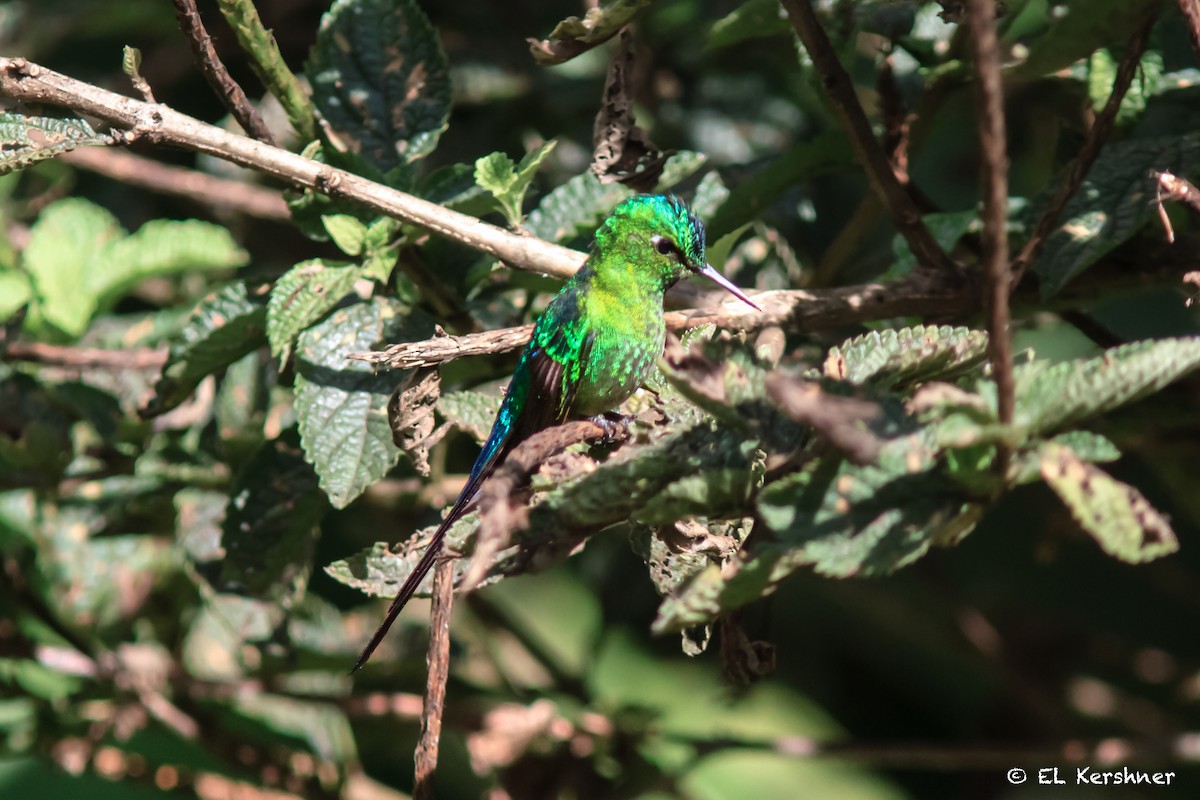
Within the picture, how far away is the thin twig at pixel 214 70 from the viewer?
1.75m

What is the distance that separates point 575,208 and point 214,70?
714 millimetres

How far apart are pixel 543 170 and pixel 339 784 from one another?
1670 millimetres

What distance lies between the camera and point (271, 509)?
2.22 metres

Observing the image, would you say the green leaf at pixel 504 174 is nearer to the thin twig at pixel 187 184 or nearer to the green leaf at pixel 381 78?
the green leaf at pixel 381 78

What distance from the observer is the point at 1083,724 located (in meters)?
3.60

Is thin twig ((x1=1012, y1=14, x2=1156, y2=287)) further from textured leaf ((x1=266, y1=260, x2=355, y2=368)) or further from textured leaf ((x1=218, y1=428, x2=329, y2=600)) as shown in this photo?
textured leaf ((x1=218, y1=428, x2=329, y2=600))

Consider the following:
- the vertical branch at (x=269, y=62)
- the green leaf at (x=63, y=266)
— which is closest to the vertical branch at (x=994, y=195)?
the vertical branch at (x=269, y=62)

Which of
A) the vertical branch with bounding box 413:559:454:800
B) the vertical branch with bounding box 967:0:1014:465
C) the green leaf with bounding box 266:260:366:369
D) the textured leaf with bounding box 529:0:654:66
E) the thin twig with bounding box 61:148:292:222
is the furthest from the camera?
the thin twig with bounding box 61:148:292:222

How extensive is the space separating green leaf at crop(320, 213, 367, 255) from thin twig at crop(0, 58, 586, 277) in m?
0.07

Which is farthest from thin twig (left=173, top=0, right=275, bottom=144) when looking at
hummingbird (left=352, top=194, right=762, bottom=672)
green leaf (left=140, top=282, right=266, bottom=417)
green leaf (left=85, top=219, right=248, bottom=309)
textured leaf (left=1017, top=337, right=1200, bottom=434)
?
textured leaf (left=1017, top=337, right=1200, bottom=434)

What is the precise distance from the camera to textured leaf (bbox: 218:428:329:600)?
→ 221cm

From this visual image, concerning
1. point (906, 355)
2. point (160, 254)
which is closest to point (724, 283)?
point (906, 355)

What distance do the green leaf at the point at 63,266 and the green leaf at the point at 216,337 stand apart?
615 millimetres

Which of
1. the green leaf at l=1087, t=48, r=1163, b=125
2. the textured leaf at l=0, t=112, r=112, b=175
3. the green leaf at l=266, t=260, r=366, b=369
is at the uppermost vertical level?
the textured leaf at l=0, t=112, r=112, b=175
